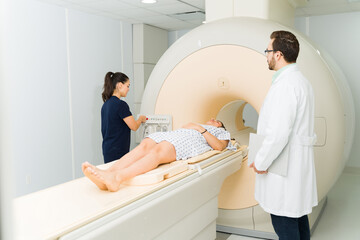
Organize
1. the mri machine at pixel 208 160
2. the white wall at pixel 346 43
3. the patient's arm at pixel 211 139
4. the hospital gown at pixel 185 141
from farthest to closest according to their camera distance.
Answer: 1. the white wall at pixel 346 43
2. the patient's arm at pixel 211 139
3. the hospital gown at pixel 185 141
4. the mri machine at pixel 208 160

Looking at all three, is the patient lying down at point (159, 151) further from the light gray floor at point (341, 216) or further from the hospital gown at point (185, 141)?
the light gray floor at point (341, 216)

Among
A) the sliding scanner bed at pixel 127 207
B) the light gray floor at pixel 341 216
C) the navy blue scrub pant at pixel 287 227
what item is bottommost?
the light gray floor at pixel 341 216

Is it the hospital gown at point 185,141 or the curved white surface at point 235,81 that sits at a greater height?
the curved white surface at point 235,81

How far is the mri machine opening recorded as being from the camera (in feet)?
7.14

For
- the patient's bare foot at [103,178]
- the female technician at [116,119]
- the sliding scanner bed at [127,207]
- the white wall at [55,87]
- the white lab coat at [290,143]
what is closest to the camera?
the sliding scanner bed at [127,207]

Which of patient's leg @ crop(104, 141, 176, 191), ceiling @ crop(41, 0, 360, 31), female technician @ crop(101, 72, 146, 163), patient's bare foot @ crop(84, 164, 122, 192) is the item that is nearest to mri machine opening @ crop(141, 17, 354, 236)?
female technician @ crop(101, 72, 146, 163)

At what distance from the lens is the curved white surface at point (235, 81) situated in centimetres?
217

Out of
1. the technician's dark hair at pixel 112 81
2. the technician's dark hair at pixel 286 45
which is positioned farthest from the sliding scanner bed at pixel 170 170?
the technician's dark hair at pixel 112 81

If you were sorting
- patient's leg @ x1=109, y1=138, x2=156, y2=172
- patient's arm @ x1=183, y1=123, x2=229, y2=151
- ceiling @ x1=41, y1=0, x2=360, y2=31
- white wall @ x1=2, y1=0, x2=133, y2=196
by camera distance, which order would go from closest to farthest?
1. patient's leg @ x1=109, y1=138, x2=156, y2=172
2. patient's arm @ x1=183, y1=123, x2=229, y2=151
3. white wall @ x1=2, y1=0, x2=133, y2=196
4. ceiling @ x1=41, y1=0, x2=360, y2=31

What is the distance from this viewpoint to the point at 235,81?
2.33 meters

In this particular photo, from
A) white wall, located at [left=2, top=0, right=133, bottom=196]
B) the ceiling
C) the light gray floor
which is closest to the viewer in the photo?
the light gray floor

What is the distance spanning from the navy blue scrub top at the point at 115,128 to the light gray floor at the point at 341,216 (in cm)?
100

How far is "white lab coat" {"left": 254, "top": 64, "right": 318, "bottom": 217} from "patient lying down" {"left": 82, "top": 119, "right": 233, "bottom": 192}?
1.66 feet

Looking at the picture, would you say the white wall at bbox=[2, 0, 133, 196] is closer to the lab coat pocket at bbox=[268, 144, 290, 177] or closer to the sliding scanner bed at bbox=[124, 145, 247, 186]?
the sliding scanner bed at bbox=[124, 145, 247, 186]
